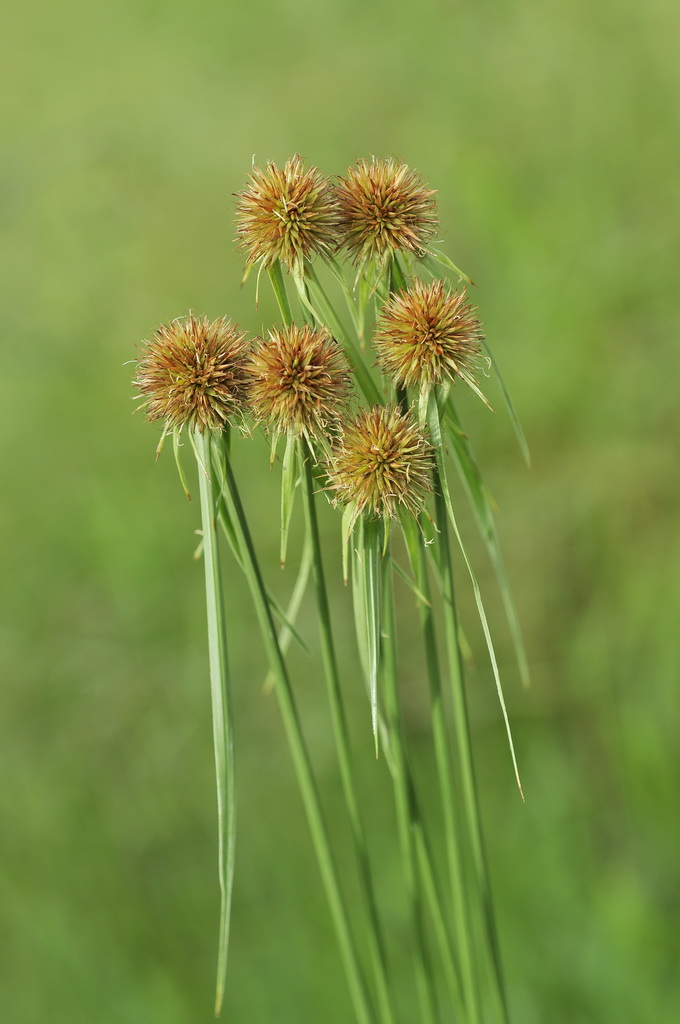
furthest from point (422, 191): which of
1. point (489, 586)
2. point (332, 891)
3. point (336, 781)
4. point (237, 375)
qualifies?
point (489, 586)

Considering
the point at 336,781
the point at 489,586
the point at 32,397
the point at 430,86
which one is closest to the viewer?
the point at 336,781

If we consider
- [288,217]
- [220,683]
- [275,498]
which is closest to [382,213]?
[288,217]

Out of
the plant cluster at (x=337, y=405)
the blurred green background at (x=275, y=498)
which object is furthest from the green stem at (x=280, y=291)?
the blurred green background at (x=275, y=498)

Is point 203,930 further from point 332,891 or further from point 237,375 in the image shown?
point 237,375

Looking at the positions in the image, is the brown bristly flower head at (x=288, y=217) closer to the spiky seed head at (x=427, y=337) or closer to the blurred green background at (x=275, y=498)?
the spiky seed head at (x=427, y=337)

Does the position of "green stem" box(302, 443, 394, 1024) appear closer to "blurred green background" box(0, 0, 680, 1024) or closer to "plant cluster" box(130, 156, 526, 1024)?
"plant cluster" box(130, 156, 526, 1024)
